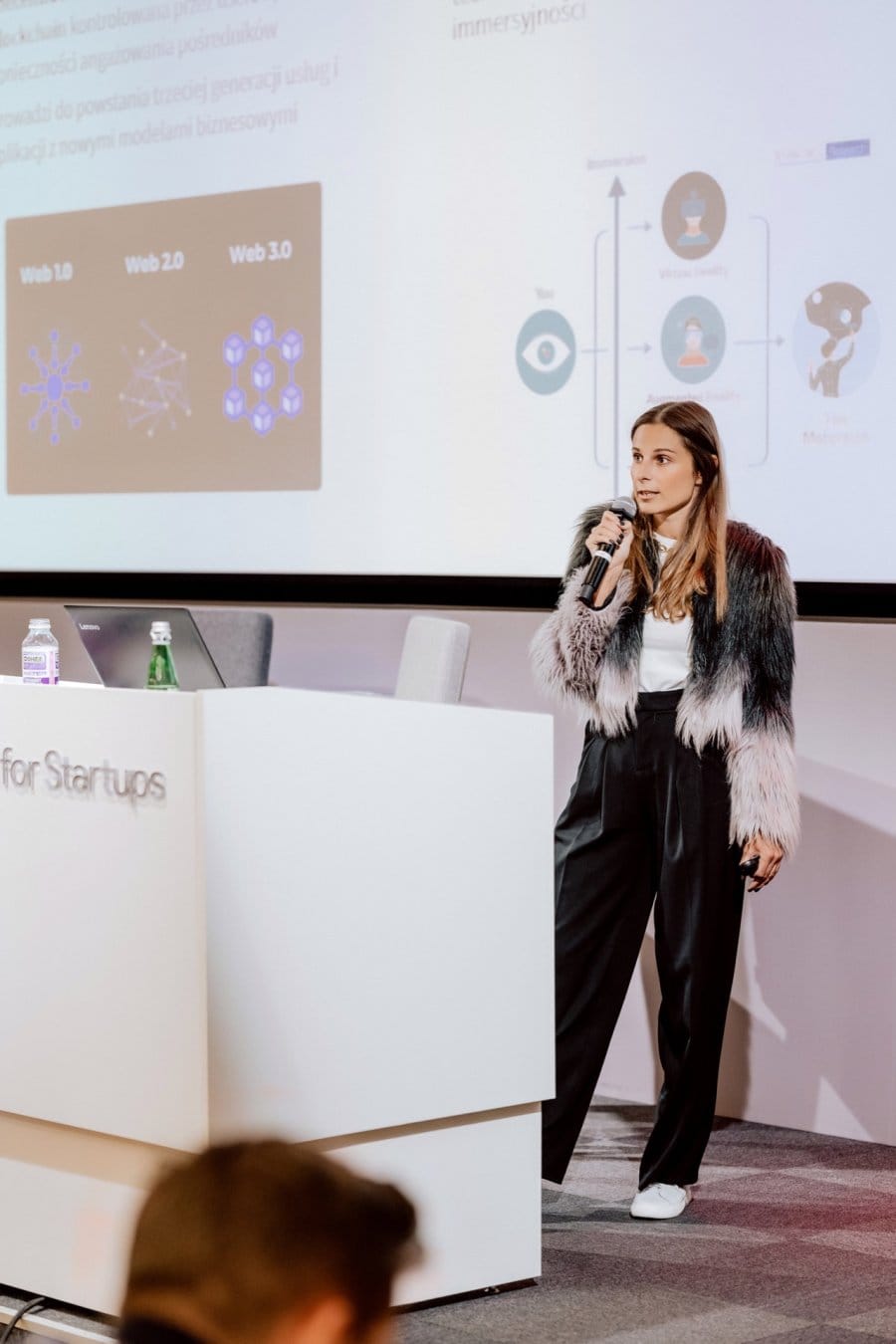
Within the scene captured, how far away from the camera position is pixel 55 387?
565cm

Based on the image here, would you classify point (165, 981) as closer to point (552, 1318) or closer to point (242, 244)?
point (552, 1318)

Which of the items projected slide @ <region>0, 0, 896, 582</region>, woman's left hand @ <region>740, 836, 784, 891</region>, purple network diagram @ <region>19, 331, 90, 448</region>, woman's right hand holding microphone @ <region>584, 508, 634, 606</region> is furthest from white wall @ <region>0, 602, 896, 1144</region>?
purple network diagram @ <region>19, 331, 90, 448</region>

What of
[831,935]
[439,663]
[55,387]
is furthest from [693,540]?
[55,387]

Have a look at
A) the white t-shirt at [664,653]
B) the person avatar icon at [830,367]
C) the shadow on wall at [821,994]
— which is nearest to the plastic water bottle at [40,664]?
the white t-shirt at [664,653]

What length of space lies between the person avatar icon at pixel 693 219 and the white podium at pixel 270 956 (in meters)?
1.66

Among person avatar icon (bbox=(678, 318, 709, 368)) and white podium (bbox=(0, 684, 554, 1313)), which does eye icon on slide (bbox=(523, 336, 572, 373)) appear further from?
white podium (bbox=(0, 684, 554, 1313))

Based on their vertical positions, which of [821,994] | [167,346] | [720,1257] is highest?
[167,346]

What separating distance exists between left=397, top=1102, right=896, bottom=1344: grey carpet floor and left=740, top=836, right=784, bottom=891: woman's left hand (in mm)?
686

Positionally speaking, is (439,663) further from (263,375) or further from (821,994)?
(263,375)

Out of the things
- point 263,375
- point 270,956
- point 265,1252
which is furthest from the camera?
point 263,375

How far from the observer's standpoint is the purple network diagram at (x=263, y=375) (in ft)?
17.0

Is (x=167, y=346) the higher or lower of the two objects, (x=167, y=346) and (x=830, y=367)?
the higher

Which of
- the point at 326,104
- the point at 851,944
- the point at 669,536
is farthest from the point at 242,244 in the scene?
the point at 851,944

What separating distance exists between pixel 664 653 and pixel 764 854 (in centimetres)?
45
